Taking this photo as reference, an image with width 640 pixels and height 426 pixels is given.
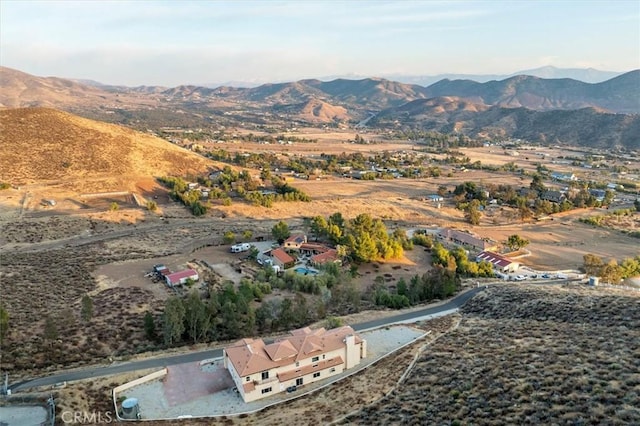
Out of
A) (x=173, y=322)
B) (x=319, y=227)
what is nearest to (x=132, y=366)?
(x=173, y=322)

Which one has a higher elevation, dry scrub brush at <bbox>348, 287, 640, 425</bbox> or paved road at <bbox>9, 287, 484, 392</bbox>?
dry scrub brush at <bbox>348, 287, 640, 425</bbox>

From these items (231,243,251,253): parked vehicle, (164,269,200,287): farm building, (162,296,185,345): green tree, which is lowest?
(231,243,251,253): parked vehicle

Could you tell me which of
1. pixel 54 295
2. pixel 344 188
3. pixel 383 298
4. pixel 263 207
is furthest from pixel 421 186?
pixel 54 295

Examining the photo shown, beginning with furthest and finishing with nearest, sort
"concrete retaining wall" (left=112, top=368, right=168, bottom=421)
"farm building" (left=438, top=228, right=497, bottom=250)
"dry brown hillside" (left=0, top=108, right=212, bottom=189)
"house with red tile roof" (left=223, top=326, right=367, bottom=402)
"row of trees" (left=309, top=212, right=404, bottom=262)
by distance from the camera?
"dry brown hillside" (left=0, top=108, right=212, bottom=189)
"farm building" (left=438, top=228, right=497, bottom=250)
"row of trees" (left=309, top=212, right=404, bottom=262)
"house with red tile roof" (left=223, top=326, right=367, bottom=402)
"concrete retaining wall" (left=112, top=368, right=168, bottom=421)

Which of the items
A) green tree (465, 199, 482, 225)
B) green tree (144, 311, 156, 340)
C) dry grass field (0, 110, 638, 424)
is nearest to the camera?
dry grass field (0, 110, 638, 424)

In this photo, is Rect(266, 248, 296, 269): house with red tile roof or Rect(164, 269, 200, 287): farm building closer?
Rect(164, 269, 200, 287): farm building

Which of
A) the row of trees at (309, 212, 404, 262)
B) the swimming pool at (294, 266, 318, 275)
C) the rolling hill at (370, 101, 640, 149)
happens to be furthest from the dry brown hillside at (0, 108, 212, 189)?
the rolling hill at (370, 101, 640, 149)

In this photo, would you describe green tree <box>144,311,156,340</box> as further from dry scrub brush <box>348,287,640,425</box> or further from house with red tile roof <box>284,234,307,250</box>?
house with red tile roof <box>284,234,307,250</box>
